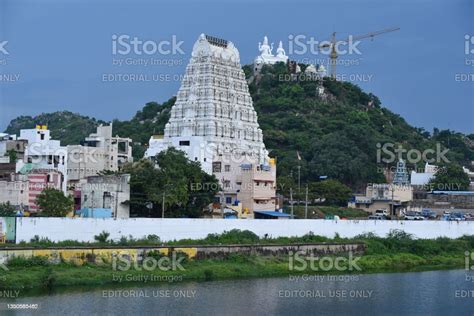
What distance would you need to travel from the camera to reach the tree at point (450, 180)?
7725cm

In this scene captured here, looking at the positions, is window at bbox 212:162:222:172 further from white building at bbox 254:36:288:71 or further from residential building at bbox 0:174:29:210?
white building at bbox 254:36:288:71

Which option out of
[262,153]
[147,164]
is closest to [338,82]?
[262,153]

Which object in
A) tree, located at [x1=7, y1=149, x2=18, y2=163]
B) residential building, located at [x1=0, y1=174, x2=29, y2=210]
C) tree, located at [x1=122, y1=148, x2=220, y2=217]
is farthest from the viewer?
tree, located at [x1=7, y1=149, x2=18, y2=163]

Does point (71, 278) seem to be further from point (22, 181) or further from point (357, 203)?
point (357, 203)

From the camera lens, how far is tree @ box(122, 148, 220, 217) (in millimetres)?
49344

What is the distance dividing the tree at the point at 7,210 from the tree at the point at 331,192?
2941 centimetres

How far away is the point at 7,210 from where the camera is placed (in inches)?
1742

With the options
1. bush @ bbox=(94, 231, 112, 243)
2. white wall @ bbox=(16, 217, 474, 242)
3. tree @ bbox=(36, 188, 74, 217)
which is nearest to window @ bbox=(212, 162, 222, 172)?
white wall @ bbox=(16, 217, 474, 242)

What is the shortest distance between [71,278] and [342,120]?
62656mm

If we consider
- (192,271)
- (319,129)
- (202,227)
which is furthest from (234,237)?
(319,129)

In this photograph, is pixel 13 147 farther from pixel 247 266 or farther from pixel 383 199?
pixel 383 199

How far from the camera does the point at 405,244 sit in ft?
175

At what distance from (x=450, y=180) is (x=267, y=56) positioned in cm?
4093

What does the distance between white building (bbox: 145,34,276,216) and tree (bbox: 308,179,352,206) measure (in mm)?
4519
